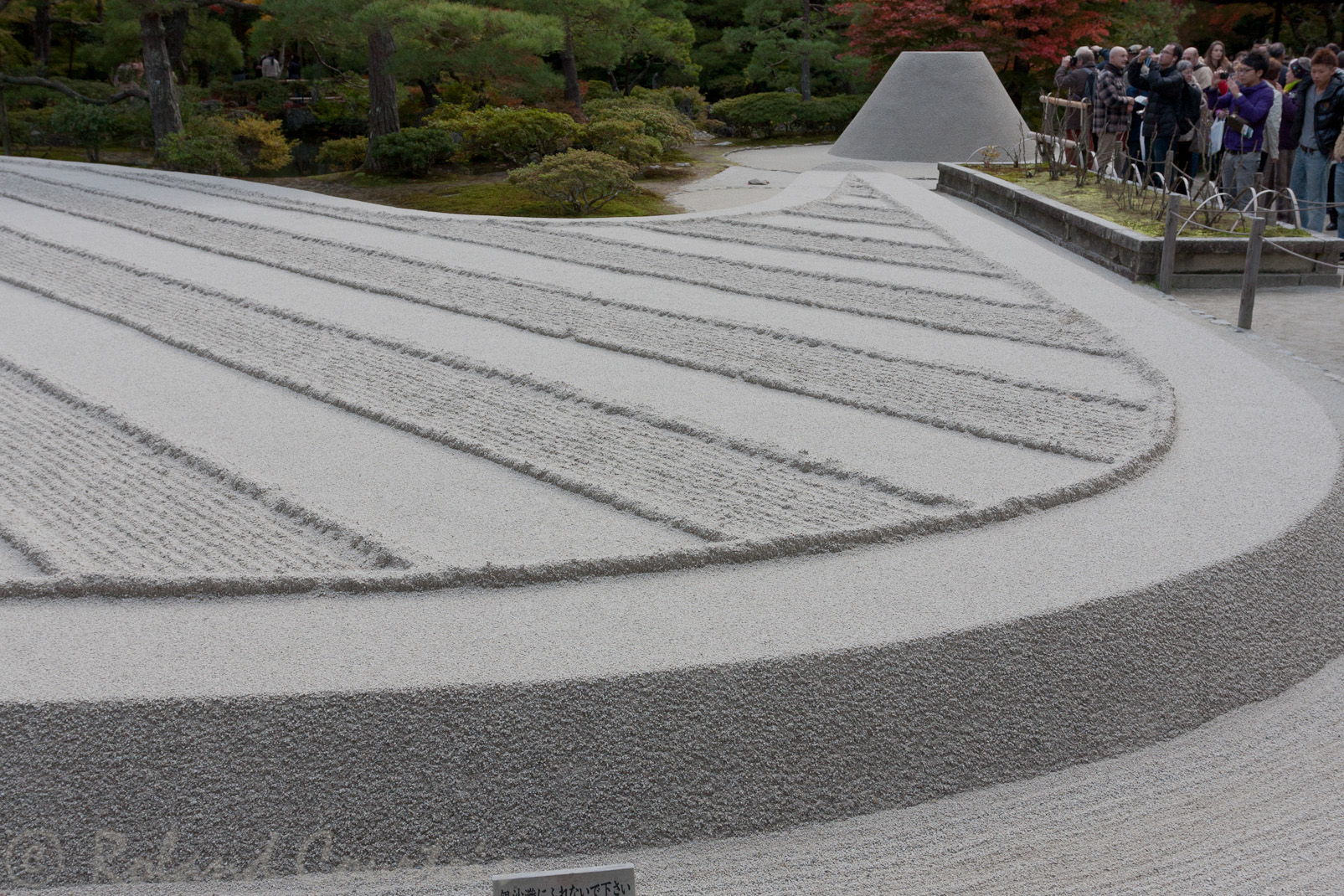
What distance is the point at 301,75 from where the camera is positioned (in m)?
25.0

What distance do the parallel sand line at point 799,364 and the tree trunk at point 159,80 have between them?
7611 mm

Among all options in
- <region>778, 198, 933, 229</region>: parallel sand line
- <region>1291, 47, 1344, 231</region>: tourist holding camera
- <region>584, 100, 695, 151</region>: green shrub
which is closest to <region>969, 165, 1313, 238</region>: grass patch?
<region>1291, 47, 1344, 231</region>: tourist holding camera

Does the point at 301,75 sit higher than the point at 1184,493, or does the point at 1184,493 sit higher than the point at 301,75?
the point at 301,75

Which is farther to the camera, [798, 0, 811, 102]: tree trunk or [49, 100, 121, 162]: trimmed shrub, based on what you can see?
[798, 0, 811, 102]: tree trunk

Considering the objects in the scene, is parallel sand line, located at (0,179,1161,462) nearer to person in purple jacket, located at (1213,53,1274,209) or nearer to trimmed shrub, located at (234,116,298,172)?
person in purple jacket, located at (1213,53,1274,209)

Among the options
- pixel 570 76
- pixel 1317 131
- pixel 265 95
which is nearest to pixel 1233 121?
pixel 1317 131

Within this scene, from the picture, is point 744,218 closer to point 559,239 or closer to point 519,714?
point 559,239

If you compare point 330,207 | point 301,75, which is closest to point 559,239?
point 330,207

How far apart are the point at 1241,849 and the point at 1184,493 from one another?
53.8 inches

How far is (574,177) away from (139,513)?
730 cm

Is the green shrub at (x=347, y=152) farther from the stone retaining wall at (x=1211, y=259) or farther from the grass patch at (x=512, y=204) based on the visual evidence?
the stone retaining wall at (x=1211, y=259)

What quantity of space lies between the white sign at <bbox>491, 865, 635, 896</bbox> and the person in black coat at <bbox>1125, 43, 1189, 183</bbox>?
8.18 meters

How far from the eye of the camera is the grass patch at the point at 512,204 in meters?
10.6

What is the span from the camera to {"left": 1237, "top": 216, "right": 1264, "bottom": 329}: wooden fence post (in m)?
5.66
